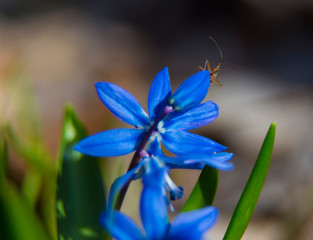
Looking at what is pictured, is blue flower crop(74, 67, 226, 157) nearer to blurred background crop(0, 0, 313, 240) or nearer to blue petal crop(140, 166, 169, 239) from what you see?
blue petal crop(140, 166, 169, 239)

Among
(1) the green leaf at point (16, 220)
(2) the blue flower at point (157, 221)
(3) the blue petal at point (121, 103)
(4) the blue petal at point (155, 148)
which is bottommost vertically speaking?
(1) the green leaf at point (16, 220)

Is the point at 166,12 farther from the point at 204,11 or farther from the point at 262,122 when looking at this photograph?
the point at 262,122

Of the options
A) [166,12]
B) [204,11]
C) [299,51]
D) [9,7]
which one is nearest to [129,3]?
[166,12]

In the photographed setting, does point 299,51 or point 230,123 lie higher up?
point 299,51

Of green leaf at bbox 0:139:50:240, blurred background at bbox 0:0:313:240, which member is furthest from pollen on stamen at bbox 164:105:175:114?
blurred background at bbox 0:0:313:240

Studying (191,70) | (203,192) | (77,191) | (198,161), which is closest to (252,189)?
(203,192)

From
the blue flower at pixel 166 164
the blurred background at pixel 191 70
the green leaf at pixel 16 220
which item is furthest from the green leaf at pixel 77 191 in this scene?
the blurred background at pixel 191 70

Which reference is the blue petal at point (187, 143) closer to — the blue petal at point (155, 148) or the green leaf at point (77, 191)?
the blue petal at point (155, 148)

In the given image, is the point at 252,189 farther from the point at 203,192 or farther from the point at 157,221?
the point at 157,221
